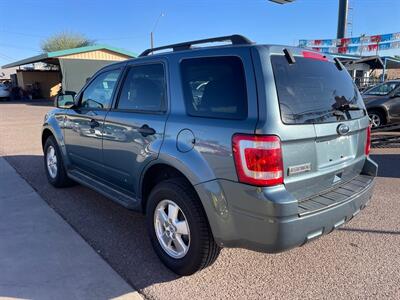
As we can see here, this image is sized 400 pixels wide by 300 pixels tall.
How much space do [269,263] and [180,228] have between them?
95 centimetres

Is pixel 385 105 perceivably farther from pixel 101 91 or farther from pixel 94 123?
pixel 94 123

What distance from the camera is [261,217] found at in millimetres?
2424

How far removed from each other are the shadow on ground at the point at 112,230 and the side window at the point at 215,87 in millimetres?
1484

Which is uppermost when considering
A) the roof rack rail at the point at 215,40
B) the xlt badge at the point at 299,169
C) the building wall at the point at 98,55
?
the building wall at the point at 98,55

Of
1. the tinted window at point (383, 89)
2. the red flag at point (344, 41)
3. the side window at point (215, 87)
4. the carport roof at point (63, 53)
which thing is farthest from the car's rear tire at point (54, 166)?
the red flag at point (344, 41)

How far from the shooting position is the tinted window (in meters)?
10.7

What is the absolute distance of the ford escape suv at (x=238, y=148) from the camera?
8.06 feet

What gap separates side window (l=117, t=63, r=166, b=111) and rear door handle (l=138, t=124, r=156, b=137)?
0.64 feet

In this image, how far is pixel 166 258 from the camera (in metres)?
3.18

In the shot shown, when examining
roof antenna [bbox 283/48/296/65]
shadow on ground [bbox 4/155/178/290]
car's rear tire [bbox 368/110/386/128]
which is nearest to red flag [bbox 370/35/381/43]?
car's rear tire [bbox 368/110/386/128]

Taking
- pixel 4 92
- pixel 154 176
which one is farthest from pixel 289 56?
pixel 4 92

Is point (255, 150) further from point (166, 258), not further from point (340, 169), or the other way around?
point (166, 258)

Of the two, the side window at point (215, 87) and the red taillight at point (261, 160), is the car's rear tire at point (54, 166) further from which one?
the red taillight at point (261, 160)

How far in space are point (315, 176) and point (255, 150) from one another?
2.03 feet
